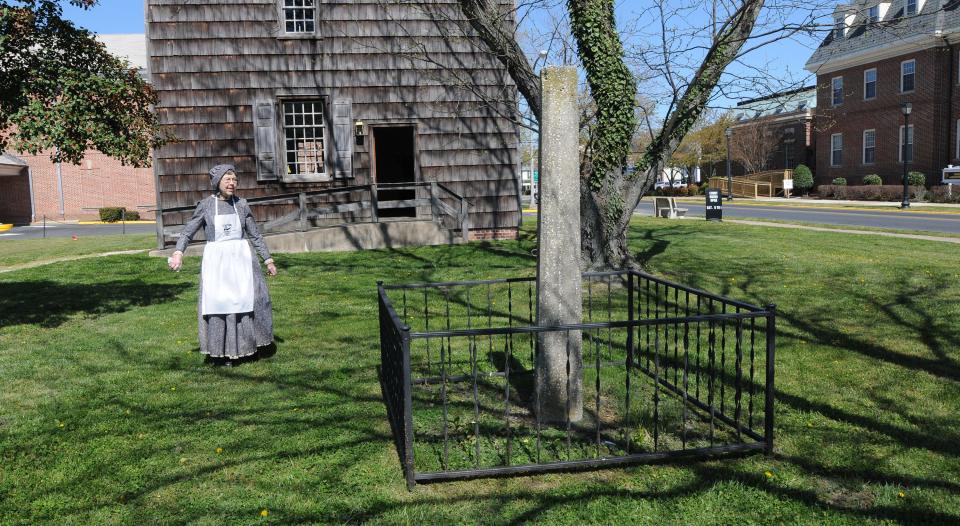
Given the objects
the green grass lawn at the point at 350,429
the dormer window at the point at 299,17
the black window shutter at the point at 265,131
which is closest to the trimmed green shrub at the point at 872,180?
the green grass lawn at the point at 350,429

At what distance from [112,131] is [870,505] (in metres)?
8.43

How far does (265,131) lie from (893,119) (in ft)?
118

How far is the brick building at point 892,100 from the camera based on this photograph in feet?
115

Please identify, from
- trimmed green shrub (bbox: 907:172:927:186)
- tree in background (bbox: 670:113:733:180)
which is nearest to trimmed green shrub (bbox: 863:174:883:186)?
trimmed green shrub (bbox: 907:172:927:186)

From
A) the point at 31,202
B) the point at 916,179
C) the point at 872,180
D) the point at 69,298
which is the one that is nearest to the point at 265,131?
the point at 69,298

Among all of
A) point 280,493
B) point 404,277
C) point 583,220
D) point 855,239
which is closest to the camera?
point 280,493

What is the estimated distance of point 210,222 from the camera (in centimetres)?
668

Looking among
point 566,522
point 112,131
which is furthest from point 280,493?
point 112,131

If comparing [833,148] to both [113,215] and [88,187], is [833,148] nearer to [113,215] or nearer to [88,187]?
[113,215]

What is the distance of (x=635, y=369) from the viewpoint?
660cm

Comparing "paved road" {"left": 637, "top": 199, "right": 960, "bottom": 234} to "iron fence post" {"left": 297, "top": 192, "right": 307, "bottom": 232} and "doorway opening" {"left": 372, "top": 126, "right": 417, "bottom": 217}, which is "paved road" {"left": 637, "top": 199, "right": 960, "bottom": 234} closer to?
"doorway opening" {"left": 372, "top": 126, "right": 417, "bottom": 217}

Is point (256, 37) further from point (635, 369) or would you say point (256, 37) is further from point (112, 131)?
point (635, 369)

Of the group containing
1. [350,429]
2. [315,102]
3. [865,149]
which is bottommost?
[350,429]

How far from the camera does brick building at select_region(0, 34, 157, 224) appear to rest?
3681 cm
